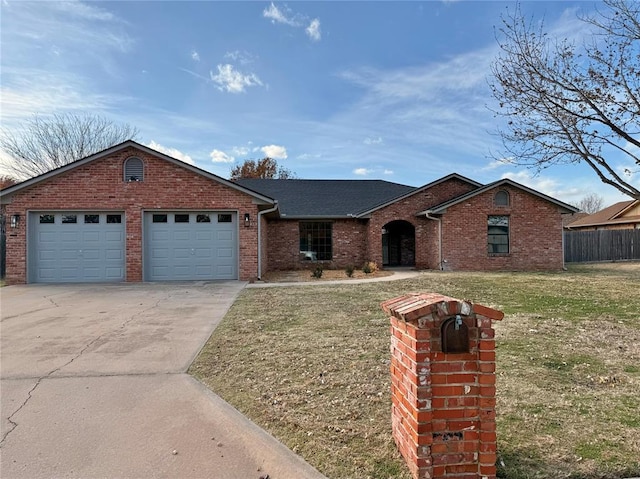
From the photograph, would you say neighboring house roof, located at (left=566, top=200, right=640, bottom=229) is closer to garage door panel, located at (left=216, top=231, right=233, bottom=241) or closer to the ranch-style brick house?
the ranch-style brick house

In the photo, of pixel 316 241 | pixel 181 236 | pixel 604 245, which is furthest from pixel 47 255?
pixel 604 245

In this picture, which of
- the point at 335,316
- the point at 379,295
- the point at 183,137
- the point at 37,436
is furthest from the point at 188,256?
the point at 37,436

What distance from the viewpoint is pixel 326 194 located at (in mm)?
22109

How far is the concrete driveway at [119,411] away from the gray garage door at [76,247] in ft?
23.0

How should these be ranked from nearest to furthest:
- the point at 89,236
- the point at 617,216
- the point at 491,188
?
the point at 89,236 → the point at 491,188 → the point at 617,216

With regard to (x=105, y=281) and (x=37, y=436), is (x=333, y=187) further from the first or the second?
(x=37, y=436)

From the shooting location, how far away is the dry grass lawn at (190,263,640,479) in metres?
2.66

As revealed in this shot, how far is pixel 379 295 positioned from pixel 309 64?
9.57 m

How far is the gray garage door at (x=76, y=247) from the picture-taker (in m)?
13.6

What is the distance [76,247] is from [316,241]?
1010cm

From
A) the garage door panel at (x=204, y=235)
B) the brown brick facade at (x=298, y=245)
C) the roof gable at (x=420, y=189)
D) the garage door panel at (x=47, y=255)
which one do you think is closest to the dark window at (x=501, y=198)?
the roof gable at (x=420, y=189)

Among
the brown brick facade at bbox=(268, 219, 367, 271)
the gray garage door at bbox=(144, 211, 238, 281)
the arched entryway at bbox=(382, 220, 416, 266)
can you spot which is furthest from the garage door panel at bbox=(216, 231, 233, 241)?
the arched entryway at bbox=(382, 220, 416, 266)

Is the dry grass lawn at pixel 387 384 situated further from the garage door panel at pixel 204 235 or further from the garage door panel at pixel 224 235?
the garage door panel at pixel 204 235

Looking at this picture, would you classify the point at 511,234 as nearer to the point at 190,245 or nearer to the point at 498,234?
the point at 498,234
